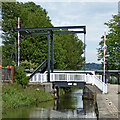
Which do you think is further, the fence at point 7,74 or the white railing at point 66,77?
the white railing at point 66,77

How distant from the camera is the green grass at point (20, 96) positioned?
1562cm

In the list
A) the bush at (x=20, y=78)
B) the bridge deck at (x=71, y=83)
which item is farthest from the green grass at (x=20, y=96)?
the bridge deck at (x=71, y=83)

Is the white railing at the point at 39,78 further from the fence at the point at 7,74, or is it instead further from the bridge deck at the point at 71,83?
the fence at the point at 7,74

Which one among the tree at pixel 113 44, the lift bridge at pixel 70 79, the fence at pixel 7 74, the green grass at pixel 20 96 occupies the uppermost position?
the tree at pixel 113 44

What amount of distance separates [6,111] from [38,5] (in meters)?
25.6

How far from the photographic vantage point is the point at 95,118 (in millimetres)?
12570

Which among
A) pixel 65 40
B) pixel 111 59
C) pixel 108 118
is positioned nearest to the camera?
pixel 108 118

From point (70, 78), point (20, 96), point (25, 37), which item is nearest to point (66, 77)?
point (70, 78)

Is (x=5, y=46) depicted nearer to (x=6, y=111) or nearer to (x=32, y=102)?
(x=32, y=102)

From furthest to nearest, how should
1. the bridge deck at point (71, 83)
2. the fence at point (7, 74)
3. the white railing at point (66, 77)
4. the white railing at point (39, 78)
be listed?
the white railing at point (39, 78) < the white railing at point (66, 77) < the bridge deck at point (71, 83) < the fence at point (7, 74)

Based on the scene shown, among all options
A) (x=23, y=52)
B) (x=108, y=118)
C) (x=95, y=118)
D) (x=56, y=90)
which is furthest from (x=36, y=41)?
(x=108, y=118)

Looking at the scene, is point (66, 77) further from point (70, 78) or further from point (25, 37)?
point (25, 37)

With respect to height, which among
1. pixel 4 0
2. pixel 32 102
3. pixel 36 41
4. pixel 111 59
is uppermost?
pixel 4 0

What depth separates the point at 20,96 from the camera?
17047mm
